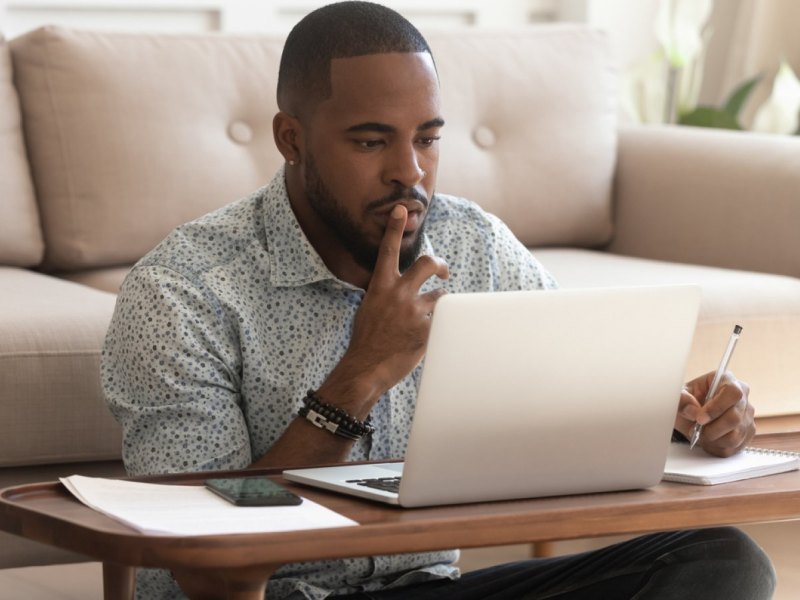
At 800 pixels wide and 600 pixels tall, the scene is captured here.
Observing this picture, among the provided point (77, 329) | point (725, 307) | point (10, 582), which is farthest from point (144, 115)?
point (725, 307)

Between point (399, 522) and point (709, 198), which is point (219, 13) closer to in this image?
point (709, 198)

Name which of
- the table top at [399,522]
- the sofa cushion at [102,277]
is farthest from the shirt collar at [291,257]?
the sofa cushion at [102,277]

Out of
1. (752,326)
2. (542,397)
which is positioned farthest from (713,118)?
(542,397)

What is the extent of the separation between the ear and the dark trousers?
445mm

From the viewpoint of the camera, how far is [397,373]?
48.3 inches

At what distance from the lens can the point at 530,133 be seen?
8.34 ft

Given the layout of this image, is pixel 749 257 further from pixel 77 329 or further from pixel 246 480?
pixel 246 480

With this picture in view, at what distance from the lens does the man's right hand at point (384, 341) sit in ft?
4.00

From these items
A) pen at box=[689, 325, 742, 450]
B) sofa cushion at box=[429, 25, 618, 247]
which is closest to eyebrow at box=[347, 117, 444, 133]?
pen at box=[689, 325, 742, 450]

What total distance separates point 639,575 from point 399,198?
405 mm

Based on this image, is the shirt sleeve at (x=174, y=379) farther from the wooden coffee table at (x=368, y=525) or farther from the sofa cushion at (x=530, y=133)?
the sofa cushion at (x=530, y=133)

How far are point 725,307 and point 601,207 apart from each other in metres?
0.53

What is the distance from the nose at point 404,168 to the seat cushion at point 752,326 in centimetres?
87

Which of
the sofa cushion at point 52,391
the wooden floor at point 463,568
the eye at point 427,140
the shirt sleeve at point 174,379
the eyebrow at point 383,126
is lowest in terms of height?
the wooden floor at point 463,568
